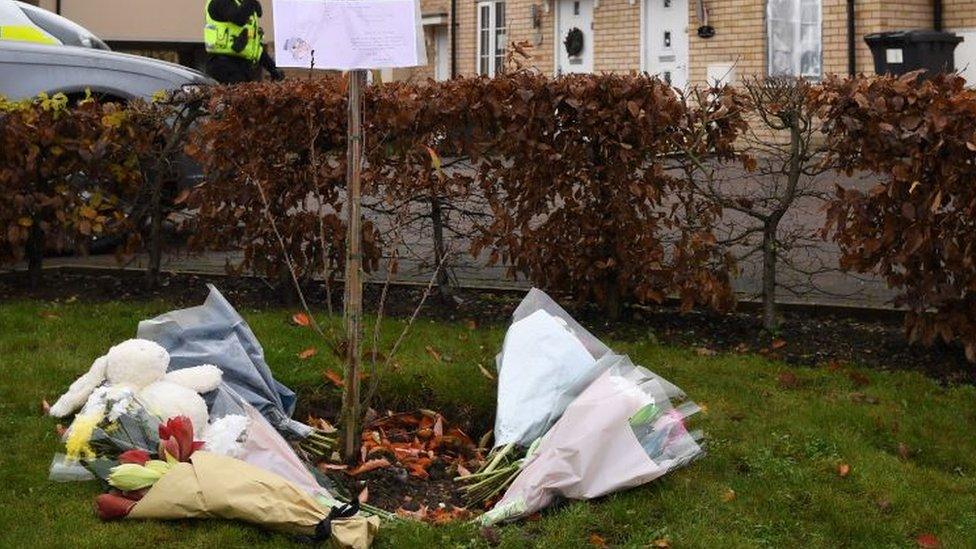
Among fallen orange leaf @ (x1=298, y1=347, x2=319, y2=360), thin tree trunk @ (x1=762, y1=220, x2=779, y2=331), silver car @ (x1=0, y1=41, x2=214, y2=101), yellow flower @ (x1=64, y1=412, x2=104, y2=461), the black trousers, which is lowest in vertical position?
yellow flower @ (x1=64, y1=412, x2=104, y2=461)

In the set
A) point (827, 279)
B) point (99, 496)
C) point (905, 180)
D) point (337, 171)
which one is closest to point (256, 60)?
point (337, 171)

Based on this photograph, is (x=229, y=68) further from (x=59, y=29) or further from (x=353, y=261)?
(x=353, y=261)

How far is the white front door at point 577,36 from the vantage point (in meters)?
22.1

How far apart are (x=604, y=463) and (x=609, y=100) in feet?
9.20

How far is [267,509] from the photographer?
476cm

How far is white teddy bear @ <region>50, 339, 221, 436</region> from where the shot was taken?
5367mm

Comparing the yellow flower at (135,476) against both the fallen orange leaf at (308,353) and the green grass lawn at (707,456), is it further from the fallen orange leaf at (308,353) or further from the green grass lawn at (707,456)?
the fallen orange leaf at (308,353)

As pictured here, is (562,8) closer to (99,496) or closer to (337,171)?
(337,171)

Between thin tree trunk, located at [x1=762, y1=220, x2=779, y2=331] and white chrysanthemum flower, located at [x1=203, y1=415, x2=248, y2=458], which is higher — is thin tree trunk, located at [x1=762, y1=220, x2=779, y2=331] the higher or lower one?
the higher one

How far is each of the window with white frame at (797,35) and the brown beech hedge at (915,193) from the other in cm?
1238

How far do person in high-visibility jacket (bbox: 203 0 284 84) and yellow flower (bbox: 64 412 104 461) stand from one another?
9172 mm

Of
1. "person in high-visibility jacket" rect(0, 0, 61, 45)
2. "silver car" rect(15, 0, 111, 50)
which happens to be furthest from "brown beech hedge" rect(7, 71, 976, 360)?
"silver car" rect(15, 0, 111, 50)

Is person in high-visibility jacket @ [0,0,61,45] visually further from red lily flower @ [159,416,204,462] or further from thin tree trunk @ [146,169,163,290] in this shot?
red lily flower @ [159,416,204,462]

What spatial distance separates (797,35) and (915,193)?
13.0m
